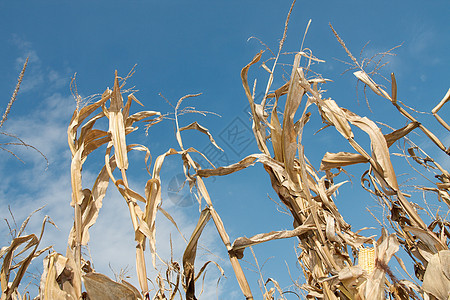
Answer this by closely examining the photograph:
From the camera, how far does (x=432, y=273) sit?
999mm

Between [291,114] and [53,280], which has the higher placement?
[291,114]

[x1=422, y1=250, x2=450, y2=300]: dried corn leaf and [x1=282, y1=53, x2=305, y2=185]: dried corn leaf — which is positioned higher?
[x1=282, y1=53, x2=305, y2=185]: dried corn leaf

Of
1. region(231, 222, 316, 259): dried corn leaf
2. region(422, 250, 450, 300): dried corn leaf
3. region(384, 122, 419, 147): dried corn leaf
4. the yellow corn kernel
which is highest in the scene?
region(384, 122, 419, 147): dried corn leaf

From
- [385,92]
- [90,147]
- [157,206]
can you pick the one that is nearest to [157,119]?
[90,147]

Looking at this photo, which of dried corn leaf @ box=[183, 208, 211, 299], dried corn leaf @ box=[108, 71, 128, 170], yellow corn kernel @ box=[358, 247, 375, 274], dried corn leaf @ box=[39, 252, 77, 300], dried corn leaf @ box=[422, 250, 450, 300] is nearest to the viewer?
dried corn leaf @ box=[422, 250, 450, 300]

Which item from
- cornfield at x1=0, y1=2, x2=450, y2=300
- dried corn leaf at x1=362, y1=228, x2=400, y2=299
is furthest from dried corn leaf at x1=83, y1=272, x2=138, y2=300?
dried corn leaf at x1=362, y1=228, x2=400, y2=299

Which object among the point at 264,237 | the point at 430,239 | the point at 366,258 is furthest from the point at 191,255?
the point at 366,258

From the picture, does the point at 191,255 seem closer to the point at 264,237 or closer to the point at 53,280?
the point at 264,237

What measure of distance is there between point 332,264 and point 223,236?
37 cm

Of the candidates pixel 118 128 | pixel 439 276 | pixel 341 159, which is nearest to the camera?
pixel 439 276

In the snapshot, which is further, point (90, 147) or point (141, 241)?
point (90, 147)

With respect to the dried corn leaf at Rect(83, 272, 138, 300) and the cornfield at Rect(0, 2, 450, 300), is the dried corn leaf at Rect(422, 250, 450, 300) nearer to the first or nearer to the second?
the cornfield at Rect(0, 2, 450, 300)

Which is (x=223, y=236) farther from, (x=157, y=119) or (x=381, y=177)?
(x=157, y=119)

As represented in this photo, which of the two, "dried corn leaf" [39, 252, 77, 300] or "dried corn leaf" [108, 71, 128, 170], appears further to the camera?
"dried corn leaf" [108, 71, 128, 170]
